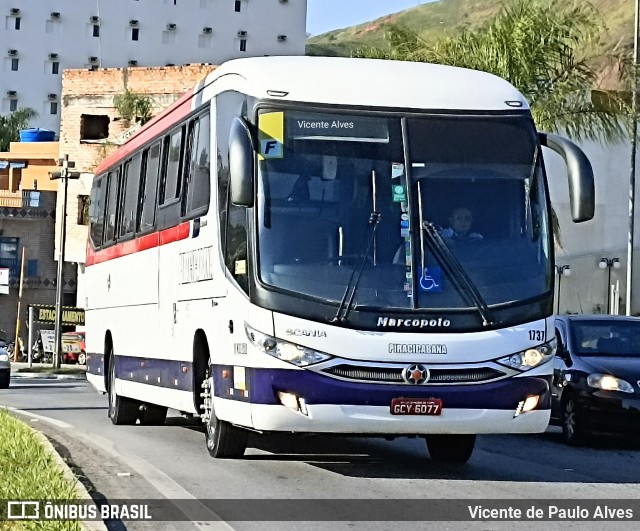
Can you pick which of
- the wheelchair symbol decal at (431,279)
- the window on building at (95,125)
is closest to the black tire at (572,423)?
the wheelchair symbol decal at (431,279)

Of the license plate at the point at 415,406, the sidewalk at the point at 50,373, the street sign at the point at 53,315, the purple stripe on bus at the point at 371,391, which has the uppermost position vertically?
the purple stripe on bus at the point at 371,391

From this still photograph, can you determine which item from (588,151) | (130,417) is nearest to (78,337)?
(588,151)

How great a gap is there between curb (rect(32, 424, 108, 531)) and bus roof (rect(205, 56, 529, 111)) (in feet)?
11.4

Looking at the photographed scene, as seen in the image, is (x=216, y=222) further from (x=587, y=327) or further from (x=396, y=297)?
(x=587, y=327)

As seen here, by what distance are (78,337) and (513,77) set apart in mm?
41446

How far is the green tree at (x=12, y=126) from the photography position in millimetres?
113188

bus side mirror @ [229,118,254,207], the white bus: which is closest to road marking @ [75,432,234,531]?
the white bus

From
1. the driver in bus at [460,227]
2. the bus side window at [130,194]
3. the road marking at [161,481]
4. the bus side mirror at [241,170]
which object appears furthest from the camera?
the bus side window at [130,194]

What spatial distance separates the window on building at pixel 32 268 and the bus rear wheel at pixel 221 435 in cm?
6366

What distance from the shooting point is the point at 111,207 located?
770 inches

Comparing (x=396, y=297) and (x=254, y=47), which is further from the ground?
(x=254, y=47)

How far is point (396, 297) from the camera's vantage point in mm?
11594

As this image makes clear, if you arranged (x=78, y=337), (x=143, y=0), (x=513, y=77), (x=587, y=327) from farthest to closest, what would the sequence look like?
(x=143, y=0) < (x=78, y=337) < (x=513, y=77) < (x=587, y=327)

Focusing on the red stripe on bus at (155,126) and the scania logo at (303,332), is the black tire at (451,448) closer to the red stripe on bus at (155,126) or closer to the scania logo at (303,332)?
the scania logo at (303,332)
